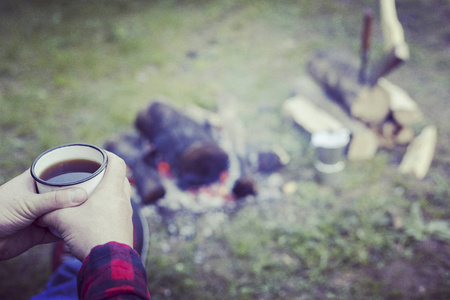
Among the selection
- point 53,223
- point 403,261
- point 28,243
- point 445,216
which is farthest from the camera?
point 445,216

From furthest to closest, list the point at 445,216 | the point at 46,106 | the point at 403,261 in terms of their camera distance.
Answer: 1. the point at 46,106
2. the point at 445,216
3. the point at 403,261

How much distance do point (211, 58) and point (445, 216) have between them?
3.83 meters

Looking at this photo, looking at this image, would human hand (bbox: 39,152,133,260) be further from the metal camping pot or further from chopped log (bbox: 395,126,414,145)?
chopped log (bbox: 395,126,414,145)

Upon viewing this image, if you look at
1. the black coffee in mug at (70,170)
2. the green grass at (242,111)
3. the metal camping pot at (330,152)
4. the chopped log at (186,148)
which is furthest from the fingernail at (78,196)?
the metal camping pot at (330,152)

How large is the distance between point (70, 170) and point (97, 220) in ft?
0.95

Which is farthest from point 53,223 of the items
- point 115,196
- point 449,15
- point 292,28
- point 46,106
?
point 449,15

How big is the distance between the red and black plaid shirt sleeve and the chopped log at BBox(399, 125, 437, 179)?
312 centimetres

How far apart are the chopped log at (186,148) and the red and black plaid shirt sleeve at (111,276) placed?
2033 millimetres

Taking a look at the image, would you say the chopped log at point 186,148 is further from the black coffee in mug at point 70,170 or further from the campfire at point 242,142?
the black coffee in mug at point 70,170

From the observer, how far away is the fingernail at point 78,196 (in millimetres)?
1269

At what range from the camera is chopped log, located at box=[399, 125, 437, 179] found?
3.50 metres

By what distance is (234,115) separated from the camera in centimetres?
406

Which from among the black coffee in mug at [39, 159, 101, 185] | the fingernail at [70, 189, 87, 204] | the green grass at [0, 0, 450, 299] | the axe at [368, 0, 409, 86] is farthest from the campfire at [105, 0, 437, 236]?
the fingernail at [70, 189, 87, 204]

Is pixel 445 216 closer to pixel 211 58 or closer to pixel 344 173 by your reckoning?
pixel 344 173
